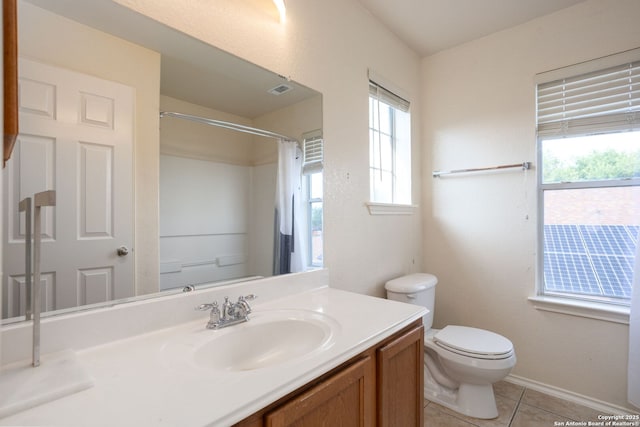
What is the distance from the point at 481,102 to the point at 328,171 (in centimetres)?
144

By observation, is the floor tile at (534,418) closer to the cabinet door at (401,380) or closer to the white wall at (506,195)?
the white wall at (506,195)

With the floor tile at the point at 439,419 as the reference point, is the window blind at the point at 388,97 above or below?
above

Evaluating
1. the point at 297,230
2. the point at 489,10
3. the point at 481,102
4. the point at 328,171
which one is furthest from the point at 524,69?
the point at 297,230

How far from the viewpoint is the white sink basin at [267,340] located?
36.2 inches

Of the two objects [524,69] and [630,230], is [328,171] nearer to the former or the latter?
[524,69]

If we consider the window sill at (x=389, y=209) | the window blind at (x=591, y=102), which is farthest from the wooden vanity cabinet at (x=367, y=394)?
the window blind at (x=591, y=102)

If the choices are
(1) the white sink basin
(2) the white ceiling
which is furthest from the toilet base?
(2) the white ceiling

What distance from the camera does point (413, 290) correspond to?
6.02ft

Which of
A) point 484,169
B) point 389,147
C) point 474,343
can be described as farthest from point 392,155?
point 474,343

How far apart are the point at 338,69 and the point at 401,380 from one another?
156 cm

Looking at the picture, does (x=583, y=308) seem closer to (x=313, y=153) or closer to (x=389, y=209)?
(x=389, y=209)

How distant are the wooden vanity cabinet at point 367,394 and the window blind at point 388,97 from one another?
1461mm

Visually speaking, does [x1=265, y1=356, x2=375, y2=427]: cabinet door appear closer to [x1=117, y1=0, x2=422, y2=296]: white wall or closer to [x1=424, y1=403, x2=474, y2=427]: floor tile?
[x1=117, y1=0, x2=422, y2=296]: white wall

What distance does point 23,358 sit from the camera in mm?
725
